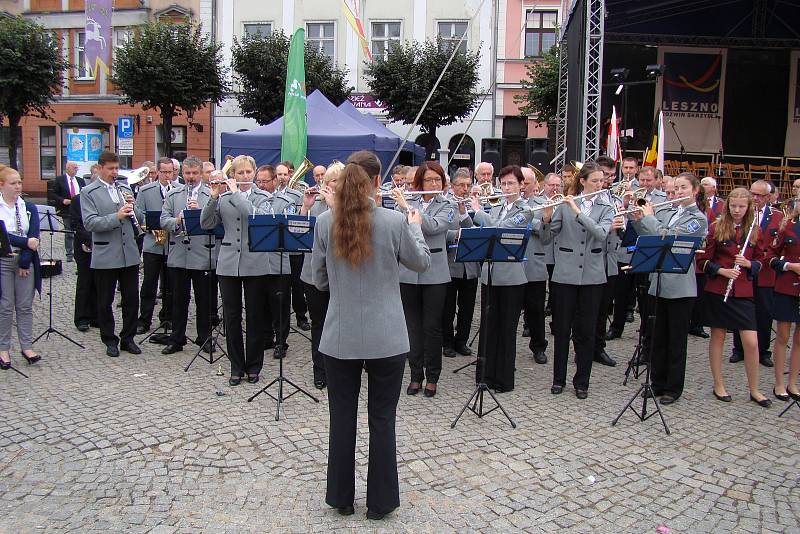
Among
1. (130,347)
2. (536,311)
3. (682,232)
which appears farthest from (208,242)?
(682,232)

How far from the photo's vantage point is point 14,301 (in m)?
7.23

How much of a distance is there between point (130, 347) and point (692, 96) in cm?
1809

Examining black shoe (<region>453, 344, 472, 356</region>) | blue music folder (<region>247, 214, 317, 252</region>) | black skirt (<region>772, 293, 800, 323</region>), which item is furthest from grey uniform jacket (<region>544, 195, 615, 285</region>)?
blue music folder (<region>247, 214, 317, 252</region>)

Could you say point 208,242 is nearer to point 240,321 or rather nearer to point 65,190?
point 240,321

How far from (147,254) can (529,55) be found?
2327 centimetres

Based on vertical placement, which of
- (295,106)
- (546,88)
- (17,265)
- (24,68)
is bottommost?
(17,265)

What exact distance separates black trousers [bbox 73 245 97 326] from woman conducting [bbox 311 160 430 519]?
5.92 metres

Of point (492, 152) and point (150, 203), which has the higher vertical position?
point (492, 152)

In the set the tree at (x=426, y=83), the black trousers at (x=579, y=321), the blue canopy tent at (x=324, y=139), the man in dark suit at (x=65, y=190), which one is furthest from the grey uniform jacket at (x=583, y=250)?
the tree at (x=426, y=83)

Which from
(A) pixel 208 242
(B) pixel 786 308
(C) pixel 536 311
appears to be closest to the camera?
(B) pixel 786 308

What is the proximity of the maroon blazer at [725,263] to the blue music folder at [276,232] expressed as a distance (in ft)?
12.0

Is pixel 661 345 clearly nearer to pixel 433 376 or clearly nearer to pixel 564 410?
pixel 564 410

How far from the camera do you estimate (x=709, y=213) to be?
8.24 metres

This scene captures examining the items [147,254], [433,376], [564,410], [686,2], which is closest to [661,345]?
[564,410]
